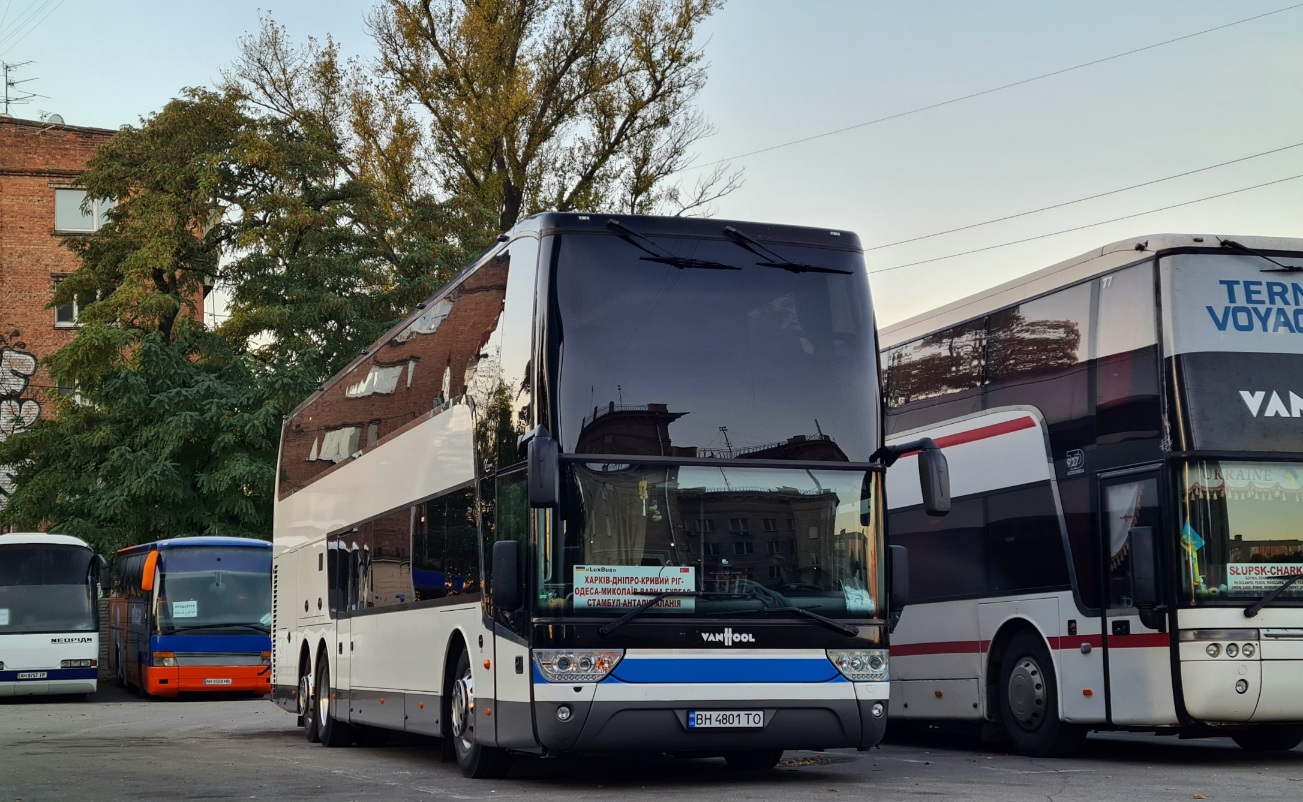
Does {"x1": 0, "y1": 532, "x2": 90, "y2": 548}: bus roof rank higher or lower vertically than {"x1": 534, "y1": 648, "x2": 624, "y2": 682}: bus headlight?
higher

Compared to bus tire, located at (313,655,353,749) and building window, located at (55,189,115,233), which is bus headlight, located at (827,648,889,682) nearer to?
bus tire, located at (313,655,353,749)

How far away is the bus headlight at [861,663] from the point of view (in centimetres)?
1189

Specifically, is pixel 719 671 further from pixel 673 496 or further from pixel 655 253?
pixel 655 253

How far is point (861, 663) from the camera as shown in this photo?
11961 mm

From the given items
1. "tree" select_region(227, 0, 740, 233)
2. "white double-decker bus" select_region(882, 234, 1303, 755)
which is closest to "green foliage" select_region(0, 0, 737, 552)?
"tree" select_region(227, 0, 740, 233)

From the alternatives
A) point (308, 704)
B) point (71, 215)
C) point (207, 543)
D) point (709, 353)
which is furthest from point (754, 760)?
point (71, 215)

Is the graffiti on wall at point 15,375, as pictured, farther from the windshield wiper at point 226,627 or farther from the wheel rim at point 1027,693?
the wheel rim at point 1027,693

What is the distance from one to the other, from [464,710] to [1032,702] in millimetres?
5029

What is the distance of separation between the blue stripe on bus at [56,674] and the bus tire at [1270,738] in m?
23.8

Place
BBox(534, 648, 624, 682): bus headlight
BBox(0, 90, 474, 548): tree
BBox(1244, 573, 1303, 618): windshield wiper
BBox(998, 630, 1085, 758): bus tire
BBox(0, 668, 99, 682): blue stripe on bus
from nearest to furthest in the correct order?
BBox(534, 648, 624, 682): bus headlight < BBox(1244, 573, 1303, 618): windshield wiper < BBox(998, 630, 1085, 758): bus tire < BBox(0, 668, 99, 682): blue stripe on bus < BBox(0, 90, 474, 548): tree

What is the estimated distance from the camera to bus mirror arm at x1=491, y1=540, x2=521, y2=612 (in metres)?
11.4

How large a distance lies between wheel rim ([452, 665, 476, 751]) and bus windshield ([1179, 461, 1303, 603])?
17.7 feet

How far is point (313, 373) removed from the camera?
37.3 metres

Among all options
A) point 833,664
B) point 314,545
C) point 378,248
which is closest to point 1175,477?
point 833,664
